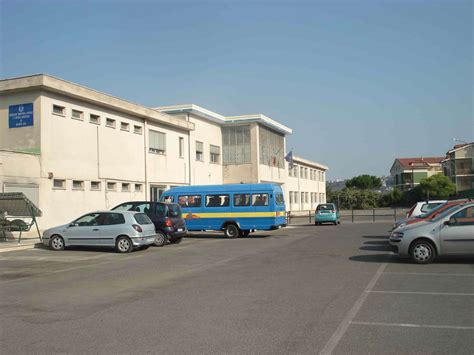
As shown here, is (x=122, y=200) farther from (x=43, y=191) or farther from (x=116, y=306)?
(x=116, y=306)

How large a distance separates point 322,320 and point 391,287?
3271 millimetres

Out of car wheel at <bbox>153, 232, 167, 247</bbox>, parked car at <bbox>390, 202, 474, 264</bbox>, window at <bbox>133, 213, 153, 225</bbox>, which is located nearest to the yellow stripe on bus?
car wheel at <bbox>153, 232, 167, 247</bbox>

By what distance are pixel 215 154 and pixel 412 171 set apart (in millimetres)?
82090

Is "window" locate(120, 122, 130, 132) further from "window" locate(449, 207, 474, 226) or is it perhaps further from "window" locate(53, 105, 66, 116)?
"window" locate(449, 207, 474, 226)

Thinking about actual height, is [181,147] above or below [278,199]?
above

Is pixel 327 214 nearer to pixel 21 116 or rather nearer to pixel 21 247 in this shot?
pixel 21 116

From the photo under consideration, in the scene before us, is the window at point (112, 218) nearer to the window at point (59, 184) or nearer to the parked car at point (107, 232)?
the parked car at point (107, 232)

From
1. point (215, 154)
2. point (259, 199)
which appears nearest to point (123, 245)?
point (259, 199)

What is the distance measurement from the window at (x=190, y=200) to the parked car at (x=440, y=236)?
45.4ft

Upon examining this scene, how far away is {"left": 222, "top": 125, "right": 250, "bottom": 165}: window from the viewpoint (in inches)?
1935

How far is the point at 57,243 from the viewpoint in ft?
62.0

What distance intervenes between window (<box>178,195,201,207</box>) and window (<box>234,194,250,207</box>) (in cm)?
202

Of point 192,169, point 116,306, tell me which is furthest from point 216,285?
point 192,169

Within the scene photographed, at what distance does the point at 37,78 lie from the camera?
24734mm
